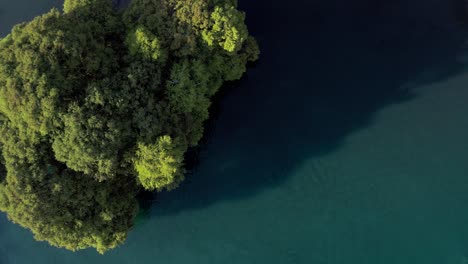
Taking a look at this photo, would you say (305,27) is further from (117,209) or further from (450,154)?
(117,209)

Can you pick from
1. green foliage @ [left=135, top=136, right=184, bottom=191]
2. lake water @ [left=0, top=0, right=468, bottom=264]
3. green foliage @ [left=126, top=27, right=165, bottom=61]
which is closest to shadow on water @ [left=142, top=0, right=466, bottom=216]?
lake water @ [left=0, top=0, right=468, bottom=264]

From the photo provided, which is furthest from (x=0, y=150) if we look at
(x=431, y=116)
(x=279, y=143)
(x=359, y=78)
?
(x=431, y=116)

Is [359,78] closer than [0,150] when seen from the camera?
No

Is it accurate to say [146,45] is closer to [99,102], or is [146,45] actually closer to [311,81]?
[99,102]

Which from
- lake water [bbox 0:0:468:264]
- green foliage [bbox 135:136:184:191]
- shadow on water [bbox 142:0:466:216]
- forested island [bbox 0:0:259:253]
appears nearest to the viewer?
forested island [bbox 0:0:259:253]

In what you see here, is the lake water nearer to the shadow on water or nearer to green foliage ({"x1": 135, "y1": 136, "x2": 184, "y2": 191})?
the shadow on water

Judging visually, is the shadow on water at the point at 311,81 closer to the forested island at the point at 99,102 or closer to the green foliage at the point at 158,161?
the forested island at the point at 99,102
